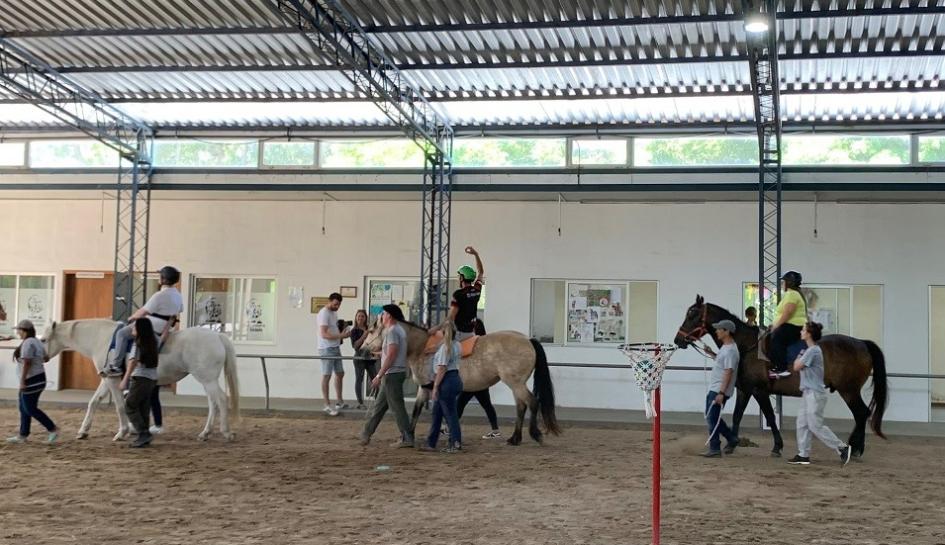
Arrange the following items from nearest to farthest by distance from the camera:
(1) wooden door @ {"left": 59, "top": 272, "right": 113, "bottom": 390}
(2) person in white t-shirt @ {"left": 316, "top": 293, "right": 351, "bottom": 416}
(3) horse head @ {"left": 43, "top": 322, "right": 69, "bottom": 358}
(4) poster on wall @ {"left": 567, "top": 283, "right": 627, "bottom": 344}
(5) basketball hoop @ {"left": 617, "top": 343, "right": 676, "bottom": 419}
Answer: (5) basketball hoop @ {"left": 617, "top": 343, "right": 676, "bottom": 419}, (3) horse head @ {"left": 43, "top": 322, "right": 69, "bottom": 358}, (2) person in white t-shirt @ {"left": 316, "top": 293, "right": 351, "bottom": 416}, (4) poster on wall @ {"left": 567, "top": 283, "right": 627, "bottom": 344}, (1) wooden door @ {"left": 59, "top": 272, "right": 113, "bottom": 390}

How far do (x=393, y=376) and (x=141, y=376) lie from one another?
303 cm

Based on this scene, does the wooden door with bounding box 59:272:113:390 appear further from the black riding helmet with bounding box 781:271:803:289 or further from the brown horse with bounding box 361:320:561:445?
the black riding helmet with bounding box 781:271:803:289

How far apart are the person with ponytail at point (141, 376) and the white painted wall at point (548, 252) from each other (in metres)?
6.35

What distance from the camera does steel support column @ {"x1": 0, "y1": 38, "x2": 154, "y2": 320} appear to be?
1414 cm

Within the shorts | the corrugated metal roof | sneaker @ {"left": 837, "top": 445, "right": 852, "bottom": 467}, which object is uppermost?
the corrugated metal roof

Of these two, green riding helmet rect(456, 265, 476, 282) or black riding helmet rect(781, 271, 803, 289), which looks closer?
green riding helmet rect(456, 265, 476, 282)

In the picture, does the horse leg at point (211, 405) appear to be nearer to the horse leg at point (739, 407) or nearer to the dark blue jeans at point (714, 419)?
the dark blue jeans at point (714, 419)

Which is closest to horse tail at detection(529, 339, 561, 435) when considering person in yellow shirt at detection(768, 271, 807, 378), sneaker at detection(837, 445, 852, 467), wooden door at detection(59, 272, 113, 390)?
person in yellow shirt at detection(768, 271, 807, 378)

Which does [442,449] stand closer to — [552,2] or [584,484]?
[584,484]

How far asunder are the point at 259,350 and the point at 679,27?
10144mm

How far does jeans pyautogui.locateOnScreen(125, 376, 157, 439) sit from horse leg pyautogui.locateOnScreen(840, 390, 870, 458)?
28.1 ft

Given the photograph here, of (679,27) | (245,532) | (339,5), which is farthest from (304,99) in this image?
(245,532)

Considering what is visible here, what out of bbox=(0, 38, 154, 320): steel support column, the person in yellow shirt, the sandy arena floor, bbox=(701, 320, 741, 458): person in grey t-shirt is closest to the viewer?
the sandy arena floor

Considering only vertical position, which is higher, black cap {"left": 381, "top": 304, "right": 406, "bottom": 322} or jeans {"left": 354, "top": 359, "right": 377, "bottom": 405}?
black cap {"left": 381, "top": 304, "right": 406, "bottom": 322}
